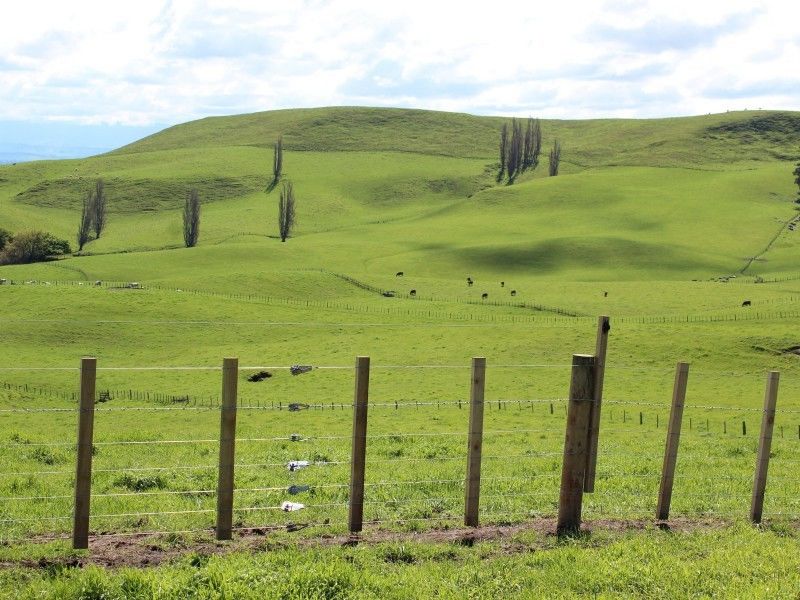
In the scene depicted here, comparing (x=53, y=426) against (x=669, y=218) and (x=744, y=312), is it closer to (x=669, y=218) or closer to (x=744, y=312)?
(x=744, y=312)

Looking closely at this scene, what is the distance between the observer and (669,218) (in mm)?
146250

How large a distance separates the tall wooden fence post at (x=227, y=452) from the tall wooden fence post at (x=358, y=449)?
148 cm

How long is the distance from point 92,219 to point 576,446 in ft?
483

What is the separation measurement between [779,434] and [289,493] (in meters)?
25.9

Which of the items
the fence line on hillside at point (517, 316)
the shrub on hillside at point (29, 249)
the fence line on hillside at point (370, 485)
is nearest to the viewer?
the fence line on hillside at point (370, 485)

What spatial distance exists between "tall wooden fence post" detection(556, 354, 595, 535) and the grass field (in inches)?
19.6

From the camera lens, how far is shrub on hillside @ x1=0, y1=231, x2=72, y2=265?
11881 cm

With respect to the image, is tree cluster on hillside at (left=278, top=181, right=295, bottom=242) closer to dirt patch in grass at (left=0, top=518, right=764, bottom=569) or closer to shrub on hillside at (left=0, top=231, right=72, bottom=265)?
shrub on hillside at (left=0, top=231, right=72, bottom=265)

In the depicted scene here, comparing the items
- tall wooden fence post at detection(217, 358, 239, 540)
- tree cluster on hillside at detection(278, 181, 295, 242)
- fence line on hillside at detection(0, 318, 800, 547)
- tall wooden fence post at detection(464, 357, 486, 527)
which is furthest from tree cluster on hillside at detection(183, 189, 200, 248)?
tall wooden fence post at detection(217, 358, 239, 540)

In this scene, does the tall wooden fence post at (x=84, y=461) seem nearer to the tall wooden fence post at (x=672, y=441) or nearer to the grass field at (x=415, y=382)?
the grass field at (x=415, y=382)

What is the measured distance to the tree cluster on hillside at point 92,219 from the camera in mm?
141075

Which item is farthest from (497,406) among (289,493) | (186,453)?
(289,493)

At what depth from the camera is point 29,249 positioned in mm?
120250

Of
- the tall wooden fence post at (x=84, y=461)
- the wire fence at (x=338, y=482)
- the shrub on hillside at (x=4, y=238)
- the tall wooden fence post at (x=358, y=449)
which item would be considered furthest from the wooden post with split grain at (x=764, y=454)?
the shrub on hillside at (x=4, y=238)
